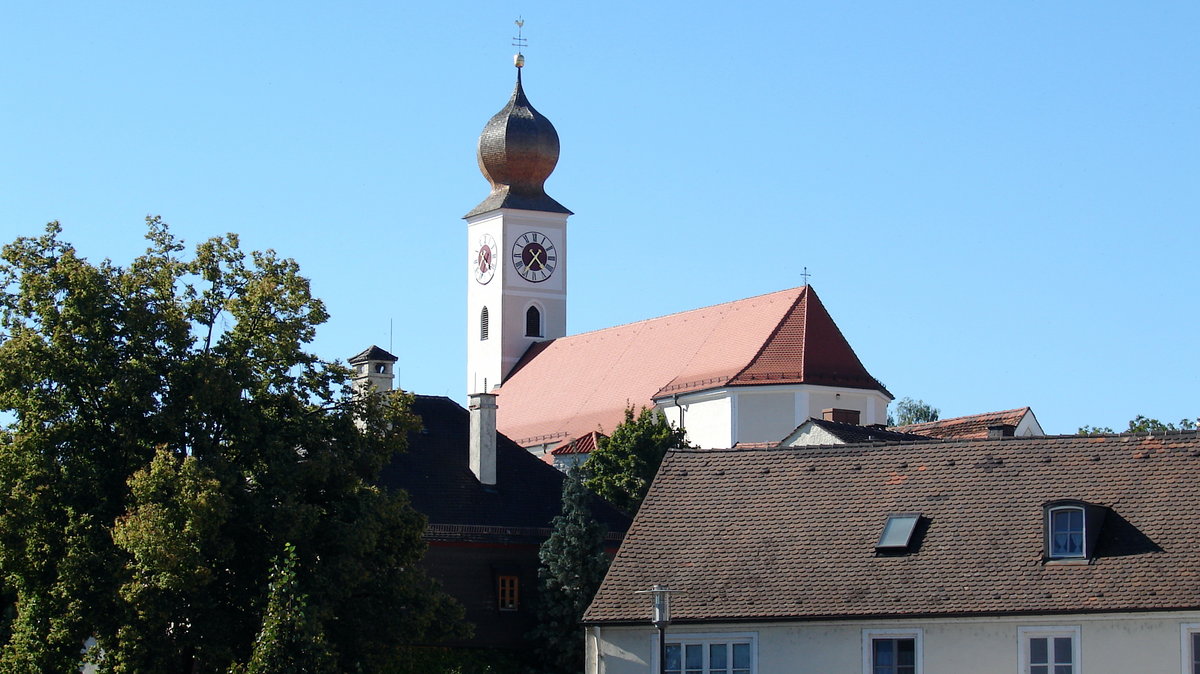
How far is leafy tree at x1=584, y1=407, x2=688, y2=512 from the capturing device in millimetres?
61188

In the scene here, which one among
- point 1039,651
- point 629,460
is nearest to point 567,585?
point 1039,651

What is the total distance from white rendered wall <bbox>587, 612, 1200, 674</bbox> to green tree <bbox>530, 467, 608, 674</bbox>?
11.4 meters

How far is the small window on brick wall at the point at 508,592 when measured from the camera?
148ft

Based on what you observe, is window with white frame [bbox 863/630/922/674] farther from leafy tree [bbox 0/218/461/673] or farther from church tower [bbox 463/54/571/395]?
church tower [bbox 463/54/571/395]

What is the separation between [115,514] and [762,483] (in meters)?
9.72

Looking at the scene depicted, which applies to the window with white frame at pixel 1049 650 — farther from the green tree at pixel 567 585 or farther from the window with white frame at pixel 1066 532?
the green tree at pixel 567 585

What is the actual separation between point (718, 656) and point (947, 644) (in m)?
3.31

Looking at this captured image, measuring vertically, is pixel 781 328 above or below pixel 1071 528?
above

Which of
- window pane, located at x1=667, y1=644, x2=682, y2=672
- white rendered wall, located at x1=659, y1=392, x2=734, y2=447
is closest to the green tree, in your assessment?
window pane, located at x1=667, y1=644, x2=682, y2=672

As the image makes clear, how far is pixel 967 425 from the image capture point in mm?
62000

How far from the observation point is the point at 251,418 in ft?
112

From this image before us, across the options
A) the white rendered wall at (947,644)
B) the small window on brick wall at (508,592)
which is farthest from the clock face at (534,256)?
the white rendered wall at (947,644)

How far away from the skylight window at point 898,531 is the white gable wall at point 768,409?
129ft

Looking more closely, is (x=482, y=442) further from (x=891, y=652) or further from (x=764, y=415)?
(x=764, y=415)
